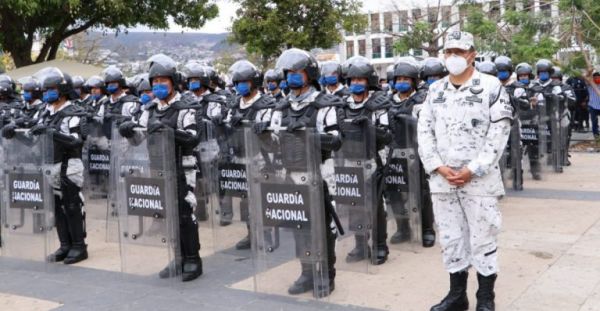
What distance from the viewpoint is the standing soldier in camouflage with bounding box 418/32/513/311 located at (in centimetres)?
471

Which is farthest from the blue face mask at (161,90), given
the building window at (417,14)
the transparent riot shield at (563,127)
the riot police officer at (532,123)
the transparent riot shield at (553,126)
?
the building window at (417,14)

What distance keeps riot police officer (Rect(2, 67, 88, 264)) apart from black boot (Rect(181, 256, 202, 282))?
60.3 inches

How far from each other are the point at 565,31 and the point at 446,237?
12479 mm

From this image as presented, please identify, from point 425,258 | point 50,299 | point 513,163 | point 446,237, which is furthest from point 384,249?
point 513,163

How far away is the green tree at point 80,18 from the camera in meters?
15.3

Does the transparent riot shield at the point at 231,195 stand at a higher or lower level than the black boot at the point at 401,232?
higher

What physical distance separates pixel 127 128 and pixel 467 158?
3.06m

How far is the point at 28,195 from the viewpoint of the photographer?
7.00m

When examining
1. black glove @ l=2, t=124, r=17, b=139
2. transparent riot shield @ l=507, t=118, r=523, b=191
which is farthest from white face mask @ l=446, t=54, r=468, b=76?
transparent riot shield @ l=507, t=118, r=523, b=191

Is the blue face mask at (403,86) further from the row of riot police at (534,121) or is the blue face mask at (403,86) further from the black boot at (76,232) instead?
the black boot at (76,232)

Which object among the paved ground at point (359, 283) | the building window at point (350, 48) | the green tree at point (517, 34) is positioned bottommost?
the paved ground at point (359, 283)

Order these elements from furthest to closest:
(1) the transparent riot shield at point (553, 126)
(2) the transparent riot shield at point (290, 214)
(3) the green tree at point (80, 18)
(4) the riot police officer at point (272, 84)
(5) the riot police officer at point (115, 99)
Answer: (3) the green tree at point (80, 18)
(1) the transparent riot shield at point (553, 126)
(4) the riot police officer at point (272, 84)
(5) the riot police officer at point (115, 99)
(2) the transparent riot shield at point (290, 214)

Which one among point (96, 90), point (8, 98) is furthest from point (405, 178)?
point (96, 90)

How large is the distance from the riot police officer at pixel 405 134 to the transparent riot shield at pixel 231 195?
1.51m
